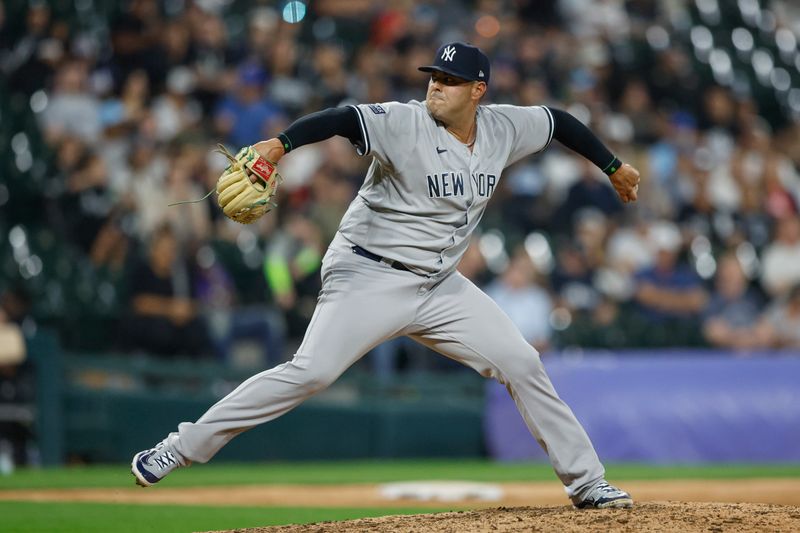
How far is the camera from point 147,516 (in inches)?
242

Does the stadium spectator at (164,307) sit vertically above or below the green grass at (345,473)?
above

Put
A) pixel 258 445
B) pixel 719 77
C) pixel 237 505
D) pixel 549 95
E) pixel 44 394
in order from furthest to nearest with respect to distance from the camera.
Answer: pixel 719 77, pixel 549 95, pixel 258 445, pixel 44 394, pixel 237 505

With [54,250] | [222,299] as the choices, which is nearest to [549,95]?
[222,299]

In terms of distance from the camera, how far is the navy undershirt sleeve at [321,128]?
4562mm

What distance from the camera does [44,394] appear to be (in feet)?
30.3

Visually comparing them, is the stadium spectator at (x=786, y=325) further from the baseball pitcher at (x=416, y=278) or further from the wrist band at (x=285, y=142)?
the wrist band at (x=285, y=142)

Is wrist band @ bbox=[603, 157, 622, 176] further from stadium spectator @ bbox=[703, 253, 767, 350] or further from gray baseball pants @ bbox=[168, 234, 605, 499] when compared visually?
stadium spectator @ bbox=[703, 253, 767, 350]

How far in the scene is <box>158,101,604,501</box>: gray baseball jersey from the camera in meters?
4.77

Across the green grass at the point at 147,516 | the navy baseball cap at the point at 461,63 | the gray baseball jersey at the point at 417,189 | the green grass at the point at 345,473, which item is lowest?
the green grass at the point at 345,473

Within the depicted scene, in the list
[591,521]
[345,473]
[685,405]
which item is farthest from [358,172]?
[591,521]

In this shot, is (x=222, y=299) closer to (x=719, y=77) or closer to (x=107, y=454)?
(x=107, y=454)

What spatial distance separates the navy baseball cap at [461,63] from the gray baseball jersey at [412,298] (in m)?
0.22

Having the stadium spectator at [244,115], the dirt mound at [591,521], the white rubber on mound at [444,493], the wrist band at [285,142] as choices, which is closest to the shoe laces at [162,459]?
the dirt mound at [591,521]

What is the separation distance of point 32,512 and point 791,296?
7.89 meters
